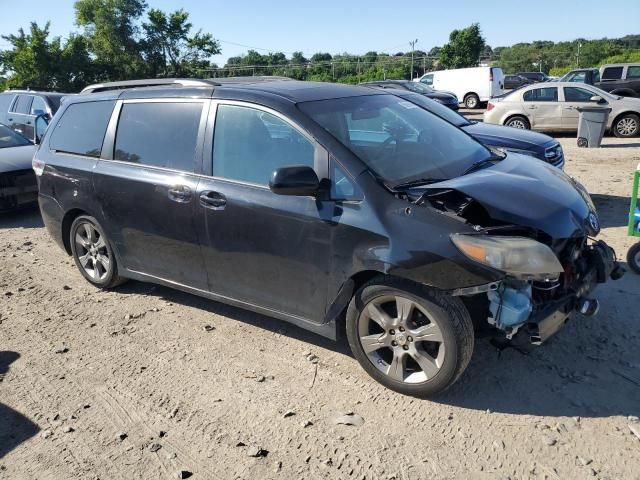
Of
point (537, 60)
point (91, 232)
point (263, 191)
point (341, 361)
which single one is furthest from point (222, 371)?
point (537, 60)

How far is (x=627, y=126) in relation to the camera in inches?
546

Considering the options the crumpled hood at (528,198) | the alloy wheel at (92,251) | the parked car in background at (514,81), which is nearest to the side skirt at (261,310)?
the alloy wheel at (92,251)

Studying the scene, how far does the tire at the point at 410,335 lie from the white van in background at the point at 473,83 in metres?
24.5

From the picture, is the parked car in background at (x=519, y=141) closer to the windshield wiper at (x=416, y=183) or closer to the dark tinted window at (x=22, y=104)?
the windshield wiper at (x=416, y=183)

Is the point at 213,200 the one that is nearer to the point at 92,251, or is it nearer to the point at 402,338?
the point at 402,338

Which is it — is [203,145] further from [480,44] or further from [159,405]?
[480,44]

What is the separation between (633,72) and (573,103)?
21.1 ft

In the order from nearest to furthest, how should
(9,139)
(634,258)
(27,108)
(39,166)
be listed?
(634,258), (39,166), (9,139), (27,108)

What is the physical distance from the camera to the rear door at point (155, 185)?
4043mm

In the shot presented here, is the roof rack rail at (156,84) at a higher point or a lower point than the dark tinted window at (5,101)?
higher

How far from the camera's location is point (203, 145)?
3.95 meters

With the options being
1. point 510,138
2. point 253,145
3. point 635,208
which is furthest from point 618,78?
point 253,145

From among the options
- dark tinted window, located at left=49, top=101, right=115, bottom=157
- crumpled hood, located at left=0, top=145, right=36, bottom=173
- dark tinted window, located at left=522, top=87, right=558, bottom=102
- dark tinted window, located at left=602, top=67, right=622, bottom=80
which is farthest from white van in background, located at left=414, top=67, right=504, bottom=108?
dark tinted window, located at left=49, top=101, right=115, bottom=157

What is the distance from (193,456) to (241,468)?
30cm
